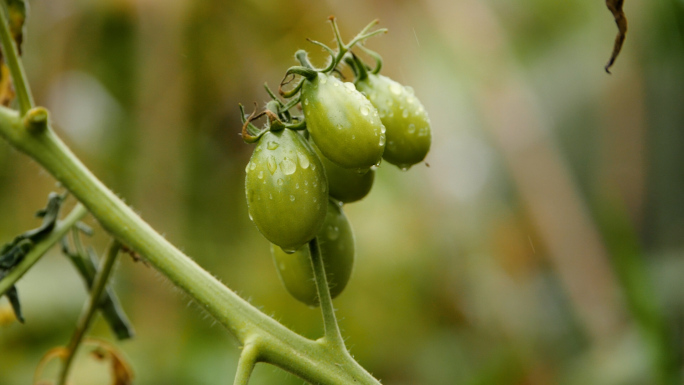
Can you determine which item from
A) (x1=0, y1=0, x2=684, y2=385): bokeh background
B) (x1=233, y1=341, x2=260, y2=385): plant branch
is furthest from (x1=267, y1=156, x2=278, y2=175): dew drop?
(x1=0, y1=0, x2=684, y2=385): bokeh background

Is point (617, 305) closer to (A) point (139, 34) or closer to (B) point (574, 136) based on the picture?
(B) point (574, 136)

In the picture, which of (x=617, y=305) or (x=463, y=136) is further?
(x=463, y=136)

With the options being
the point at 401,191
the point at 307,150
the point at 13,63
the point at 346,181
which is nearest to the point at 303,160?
the point at 307,150

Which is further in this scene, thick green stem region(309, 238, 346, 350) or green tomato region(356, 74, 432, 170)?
green tomato region(356, 74, 432, 170)

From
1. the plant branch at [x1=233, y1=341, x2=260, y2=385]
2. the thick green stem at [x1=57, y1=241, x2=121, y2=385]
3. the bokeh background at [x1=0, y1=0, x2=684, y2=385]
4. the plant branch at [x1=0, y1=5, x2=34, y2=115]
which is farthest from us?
the bokeh background at [x1=0, y1=0, x2=684, y2=385]

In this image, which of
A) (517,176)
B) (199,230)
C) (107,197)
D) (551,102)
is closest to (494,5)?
(551,102)

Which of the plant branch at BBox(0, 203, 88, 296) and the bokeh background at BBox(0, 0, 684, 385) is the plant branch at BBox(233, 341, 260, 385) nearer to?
the plant branch at BBox(0, 203, 88, 296)

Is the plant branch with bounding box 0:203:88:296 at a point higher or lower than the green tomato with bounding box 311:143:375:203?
lower
